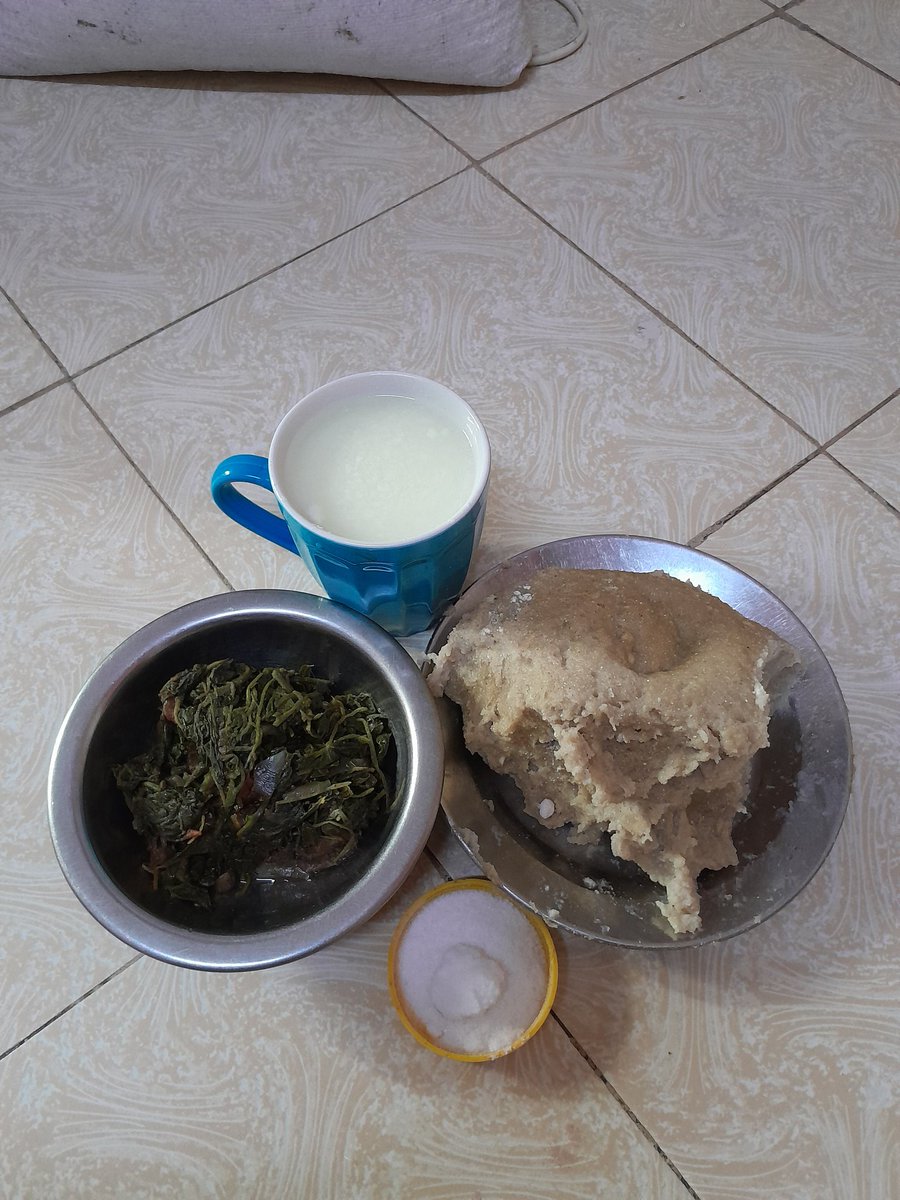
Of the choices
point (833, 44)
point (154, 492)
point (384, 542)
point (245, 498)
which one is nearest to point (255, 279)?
point (154, 492)

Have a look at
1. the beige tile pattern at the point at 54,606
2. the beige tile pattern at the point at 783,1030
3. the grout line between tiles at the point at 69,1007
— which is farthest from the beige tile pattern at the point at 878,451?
the grout line between tiles at the point at 69,1007

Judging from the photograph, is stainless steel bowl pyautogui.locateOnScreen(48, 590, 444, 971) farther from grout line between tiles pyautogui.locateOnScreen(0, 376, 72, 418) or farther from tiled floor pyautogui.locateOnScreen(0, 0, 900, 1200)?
grout line between tiles pyautogui.locateOnScreen(0, 376, 72, 418)

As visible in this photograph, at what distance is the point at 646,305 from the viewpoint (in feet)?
3.57

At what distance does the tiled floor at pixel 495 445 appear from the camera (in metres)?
0.70

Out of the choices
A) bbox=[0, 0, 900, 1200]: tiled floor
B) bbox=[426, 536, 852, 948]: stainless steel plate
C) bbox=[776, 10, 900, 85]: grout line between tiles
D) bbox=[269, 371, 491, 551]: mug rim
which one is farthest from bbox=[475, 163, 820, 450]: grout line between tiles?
bbox=[776, 10, 900, 85]: grout line between tiles

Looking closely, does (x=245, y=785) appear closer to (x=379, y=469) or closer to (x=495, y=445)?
(x=379, y=469)

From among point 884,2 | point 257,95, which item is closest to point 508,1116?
point 257,95

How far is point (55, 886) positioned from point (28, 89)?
110cm

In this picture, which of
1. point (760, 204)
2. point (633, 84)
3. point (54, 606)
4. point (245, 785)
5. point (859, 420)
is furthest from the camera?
point (633, 84)

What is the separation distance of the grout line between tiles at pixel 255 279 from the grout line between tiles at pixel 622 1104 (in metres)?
0.84

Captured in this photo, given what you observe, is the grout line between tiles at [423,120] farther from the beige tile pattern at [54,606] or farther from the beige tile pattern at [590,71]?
the beige tile pattern at [54,606]

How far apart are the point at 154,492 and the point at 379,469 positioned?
35cm

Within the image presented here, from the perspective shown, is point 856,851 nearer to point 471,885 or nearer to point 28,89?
point 471,885

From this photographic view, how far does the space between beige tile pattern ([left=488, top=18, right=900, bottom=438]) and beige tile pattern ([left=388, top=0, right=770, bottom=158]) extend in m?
0.03
